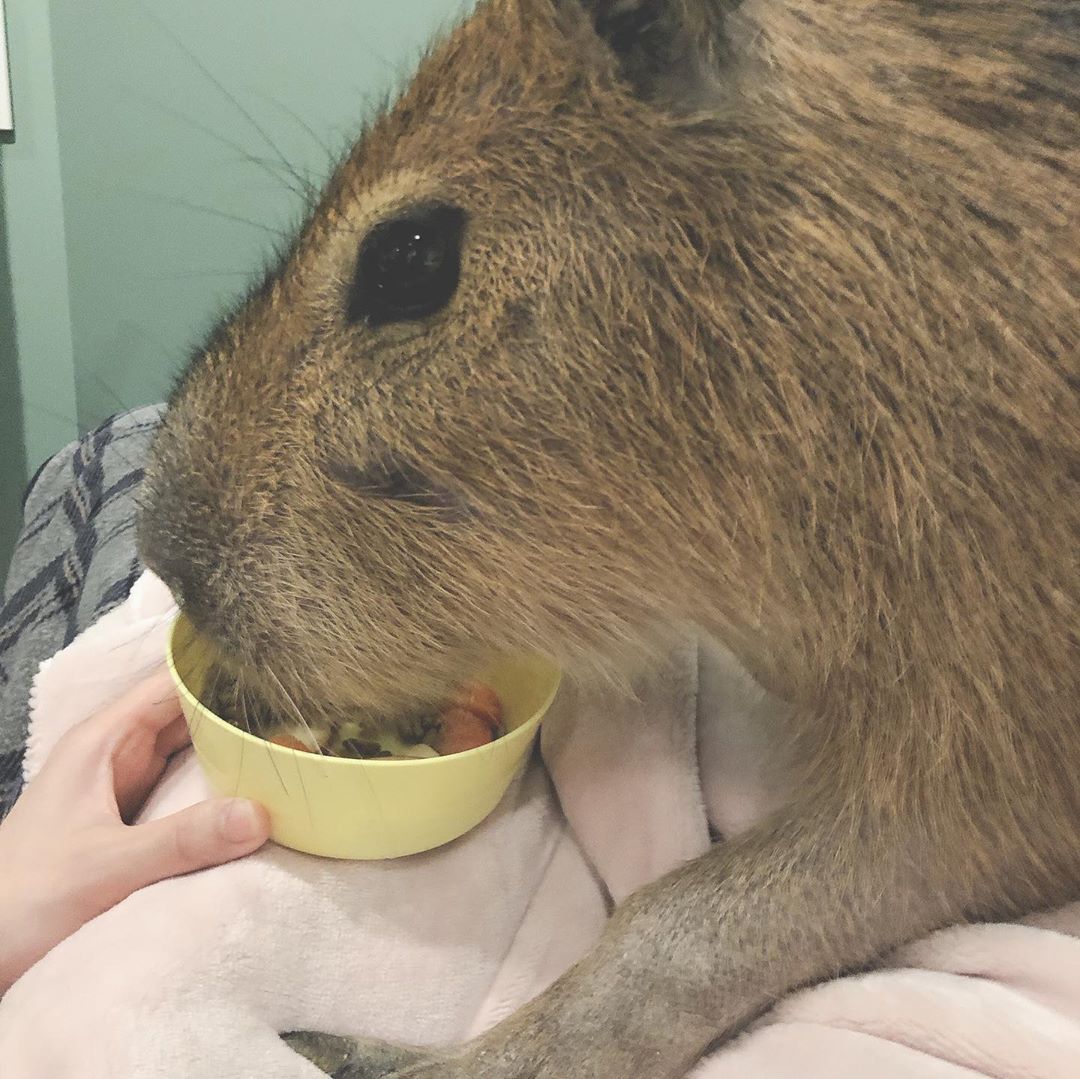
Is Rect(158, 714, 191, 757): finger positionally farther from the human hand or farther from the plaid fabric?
the plaid fabric

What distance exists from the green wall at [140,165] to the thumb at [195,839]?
46.7 inches

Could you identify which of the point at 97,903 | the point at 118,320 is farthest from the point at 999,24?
the point at 118,320

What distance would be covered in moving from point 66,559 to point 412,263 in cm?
117

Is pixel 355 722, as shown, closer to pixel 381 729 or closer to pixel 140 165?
pixel 381 729

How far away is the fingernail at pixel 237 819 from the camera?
917 mm

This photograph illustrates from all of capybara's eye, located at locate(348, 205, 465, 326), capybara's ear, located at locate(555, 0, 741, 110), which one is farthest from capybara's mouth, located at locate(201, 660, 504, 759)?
capybara's ear, located at locate(555, 0, 741, 110)

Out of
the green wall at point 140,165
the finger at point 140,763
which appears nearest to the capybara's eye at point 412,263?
the finger at point 140,763

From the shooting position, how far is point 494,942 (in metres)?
1.01

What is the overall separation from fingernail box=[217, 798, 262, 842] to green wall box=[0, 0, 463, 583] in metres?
1.20

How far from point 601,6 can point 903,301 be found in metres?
0.27

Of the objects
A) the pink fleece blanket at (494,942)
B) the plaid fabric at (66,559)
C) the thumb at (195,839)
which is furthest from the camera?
the plaid fabric at (66,559)

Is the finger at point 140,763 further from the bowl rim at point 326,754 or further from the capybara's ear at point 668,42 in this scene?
the capybara's ear at point 668,42

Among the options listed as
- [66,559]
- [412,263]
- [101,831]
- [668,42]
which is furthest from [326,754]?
[66,559]

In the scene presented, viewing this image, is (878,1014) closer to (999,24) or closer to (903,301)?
(903,301)
